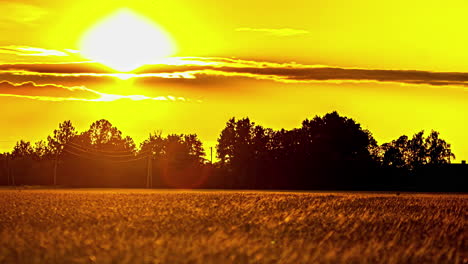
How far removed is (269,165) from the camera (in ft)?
419

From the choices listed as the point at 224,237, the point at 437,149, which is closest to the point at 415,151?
the point at 437,149

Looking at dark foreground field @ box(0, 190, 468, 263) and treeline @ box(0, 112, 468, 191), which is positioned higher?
treeline @ box(0, 112, 468, 191)

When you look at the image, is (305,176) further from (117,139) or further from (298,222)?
(298,222)

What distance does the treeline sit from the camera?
12250cm

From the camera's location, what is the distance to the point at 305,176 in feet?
401

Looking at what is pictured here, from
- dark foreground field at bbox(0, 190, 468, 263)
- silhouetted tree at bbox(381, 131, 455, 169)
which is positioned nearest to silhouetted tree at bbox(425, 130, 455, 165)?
silhouetted tree at bbox(381, 131, 455, 169)

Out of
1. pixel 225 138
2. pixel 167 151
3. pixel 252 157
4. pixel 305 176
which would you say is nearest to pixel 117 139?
pixel 167 151

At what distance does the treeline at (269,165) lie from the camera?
122m

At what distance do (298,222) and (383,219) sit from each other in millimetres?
4843

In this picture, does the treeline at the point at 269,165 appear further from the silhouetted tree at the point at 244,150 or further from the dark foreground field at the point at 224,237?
the dark foreground field at the point at 224,237

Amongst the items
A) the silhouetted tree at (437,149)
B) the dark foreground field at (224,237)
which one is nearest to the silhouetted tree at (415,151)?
the silhouetted tree at (437,149)

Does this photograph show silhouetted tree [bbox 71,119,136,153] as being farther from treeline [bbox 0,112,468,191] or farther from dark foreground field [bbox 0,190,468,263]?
dark foreground field [bbox 0,190,468,263]

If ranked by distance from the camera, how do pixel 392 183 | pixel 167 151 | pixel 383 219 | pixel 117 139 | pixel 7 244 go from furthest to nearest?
pixel 117 139 → pixel 167 151 → pixel 392 183 → pixel 383 219 → pixel 7 244

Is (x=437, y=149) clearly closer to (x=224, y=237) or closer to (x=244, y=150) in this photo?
(x=244, y=150)
